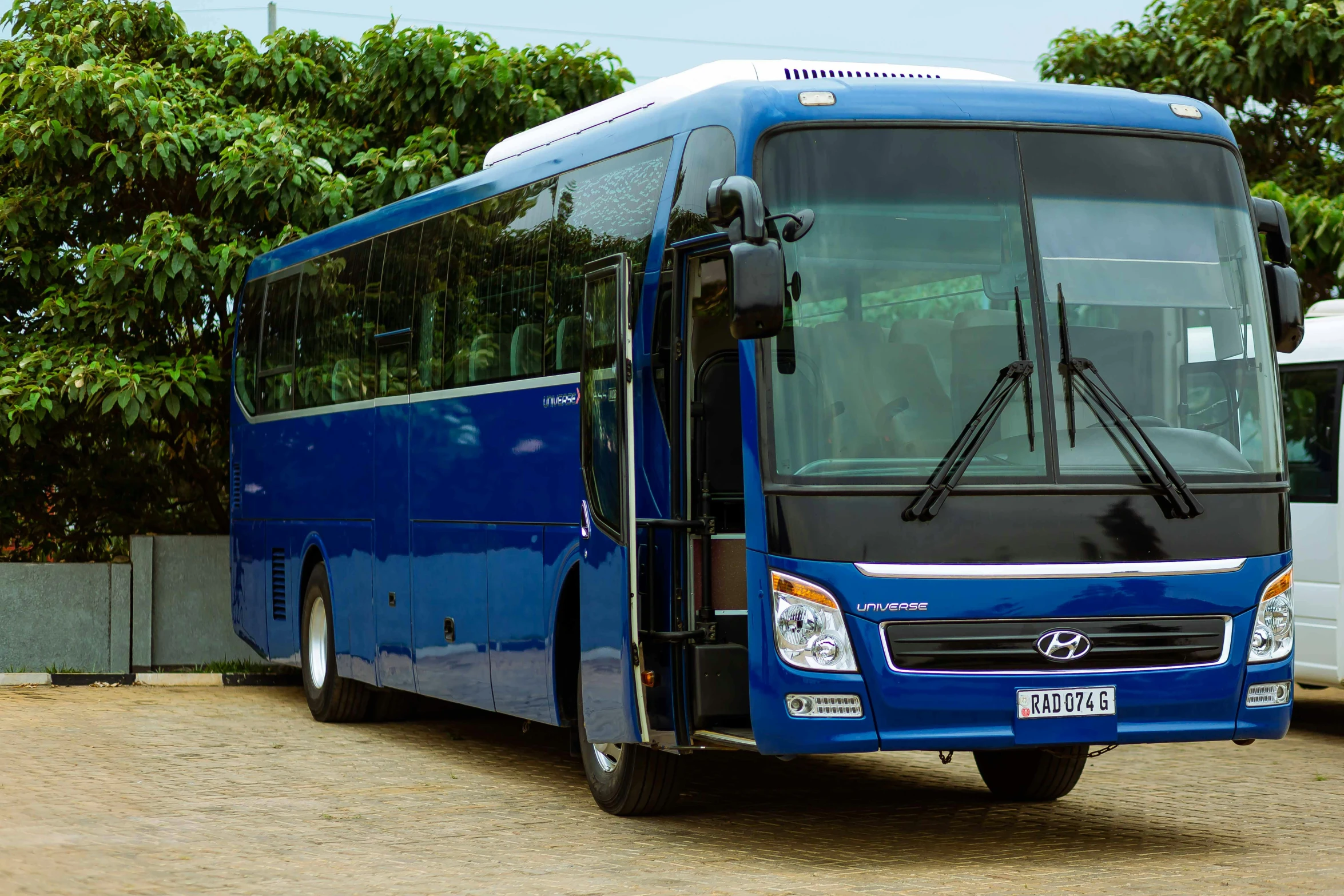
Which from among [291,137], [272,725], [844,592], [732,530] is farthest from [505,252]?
[291,137]

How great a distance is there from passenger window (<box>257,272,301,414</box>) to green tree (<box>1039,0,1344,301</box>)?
27.2 feet

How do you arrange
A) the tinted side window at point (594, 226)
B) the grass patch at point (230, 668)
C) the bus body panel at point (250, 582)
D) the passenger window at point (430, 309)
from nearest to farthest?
the tinted side window at point (594, 226) < the passenger window at point (430, 309) < the bus body panel at point (250, 582) < the grass patch at point (230, 668)

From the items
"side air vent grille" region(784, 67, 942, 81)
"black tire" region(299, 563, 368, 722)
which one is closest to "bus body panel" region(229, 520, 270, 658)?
"black tire" region(299, 563, 368, 722)

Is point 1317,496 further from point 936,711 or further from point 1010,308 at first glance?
point 936,711

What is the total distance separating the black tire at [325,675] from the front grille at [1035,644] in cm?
725

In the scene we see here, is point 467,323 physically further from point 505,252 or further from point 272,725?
point 272,725

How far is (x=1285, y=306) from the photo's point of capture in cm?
889

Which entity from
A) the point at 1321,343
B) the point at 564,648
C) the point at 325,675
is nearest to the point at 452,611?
the point at 564,648

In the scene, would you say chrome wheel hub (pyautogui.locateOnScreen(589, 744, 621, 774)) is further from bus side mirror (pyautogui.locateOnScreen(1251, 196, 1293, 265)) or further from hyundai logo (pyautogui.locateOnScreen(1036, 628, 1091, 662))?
bus side mirror (pyautogui.locateOnScreen(1251, 196, 1293, 265))

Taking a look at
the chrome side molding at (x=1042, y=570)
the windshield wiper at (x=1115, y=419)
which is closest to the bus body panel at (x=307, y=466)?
the chrome side molding at (x=1042, y=570)

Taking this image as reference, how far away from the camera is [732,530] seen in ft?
28.7

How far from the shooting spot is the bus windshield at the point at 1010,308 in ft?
26.4

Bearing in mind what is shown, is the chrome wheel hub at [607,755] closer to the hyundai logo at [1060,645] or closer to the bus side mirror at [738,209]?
the hyundai logo at [1060,645]

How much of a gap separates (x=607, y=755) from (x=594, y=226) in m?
2.79
